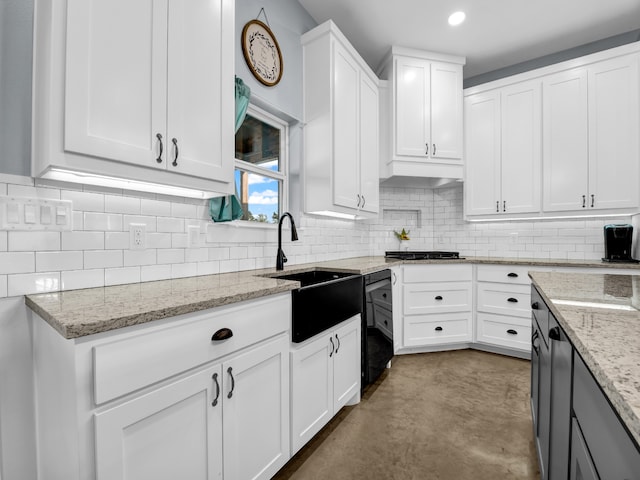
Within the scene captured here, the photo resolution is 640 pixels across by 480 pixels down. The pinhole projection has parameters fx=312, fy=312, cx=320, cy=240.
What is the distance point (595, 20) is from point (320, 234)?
3.09m

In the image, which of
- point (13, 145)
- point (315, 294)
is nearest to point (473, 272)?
point (315, 294)

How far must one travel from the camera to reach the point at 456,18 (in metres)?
2.73

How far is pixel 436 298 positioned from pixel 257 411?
7.25ft

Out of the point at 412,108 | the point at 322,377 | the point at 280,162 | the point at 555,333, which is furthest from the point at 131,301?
the point at 412,108

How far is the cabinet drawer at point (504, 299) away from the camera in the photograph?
2.79 m

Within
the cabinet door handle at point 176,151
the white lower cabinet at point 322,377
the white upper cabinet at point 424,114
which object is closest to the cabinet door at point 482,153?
the white upper cabinet at point 424,114

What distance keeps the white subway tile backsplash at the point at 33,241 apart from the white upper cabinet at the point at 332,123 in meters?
1.68

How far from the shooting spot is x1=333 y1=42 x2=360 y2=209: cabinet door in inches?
99.3

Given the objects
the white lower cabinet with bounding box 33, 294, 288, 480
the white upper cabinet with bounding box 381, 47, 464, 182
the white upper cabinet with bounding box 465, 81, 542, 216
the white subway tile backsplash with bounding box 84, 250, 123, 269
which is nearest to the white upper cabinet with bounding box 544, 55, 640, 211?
the white upper cabinet with bounding box 465, 81, 542, 216

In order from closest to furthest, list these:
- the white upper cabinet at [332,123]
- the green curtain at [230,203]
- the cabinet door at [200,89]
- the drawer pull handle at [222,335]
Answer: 1. the drawer pull handle at [222,335]
2. the cabinet door at [200,89]
3. the green curtain at [230,203]
4. the white upper cabinet at [332,123]

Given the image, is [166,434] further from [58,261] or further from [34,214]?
[34,214]

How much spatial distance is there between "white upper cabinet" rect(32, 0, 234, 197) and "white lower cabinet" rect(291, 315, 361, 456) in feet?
3.09

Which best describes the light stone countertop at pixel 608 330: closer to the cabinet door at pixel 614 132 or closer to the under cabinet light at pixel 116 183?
the under cabinet light at pixel 116 183

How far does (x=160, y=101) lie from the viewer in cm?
125
